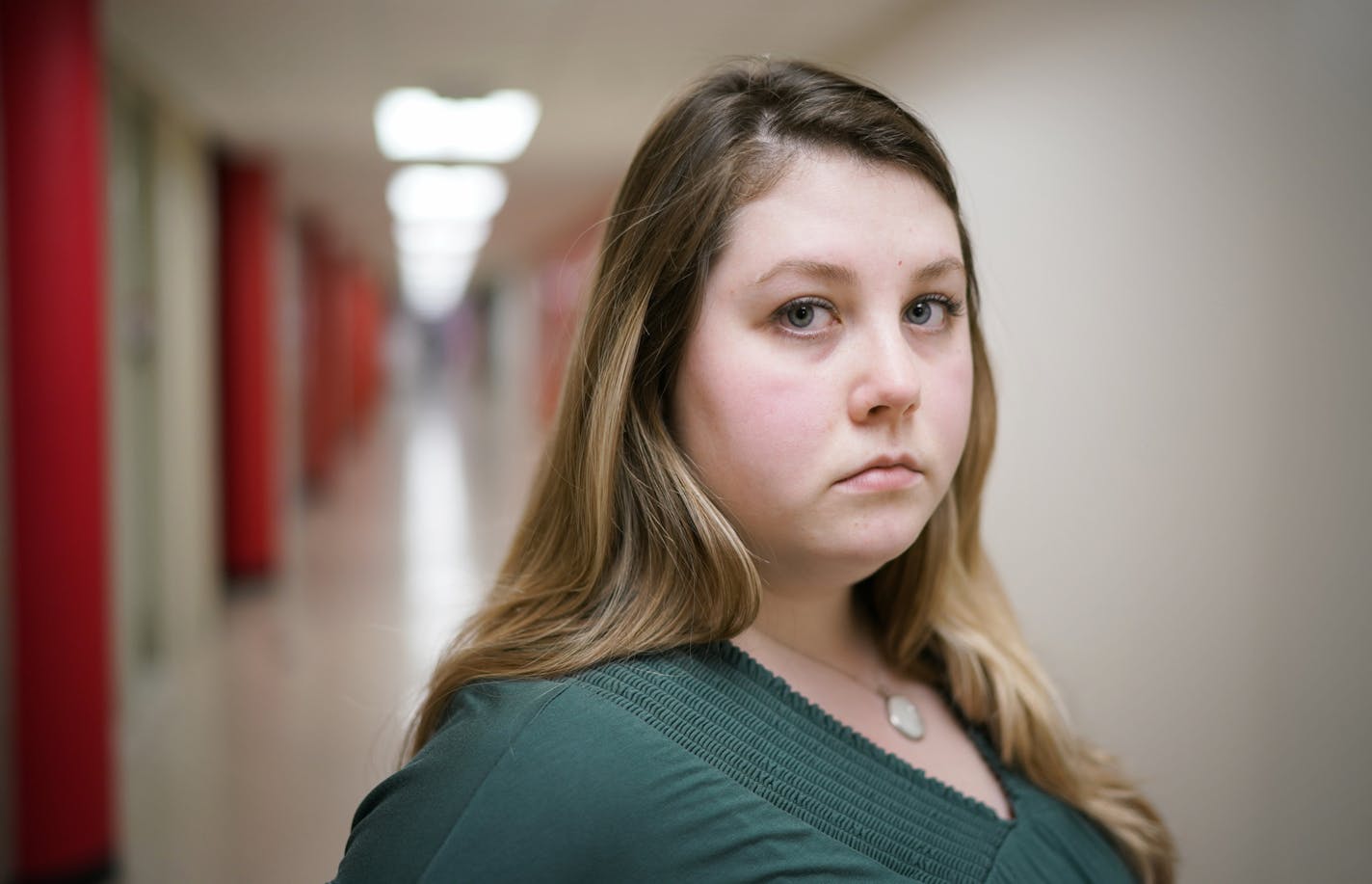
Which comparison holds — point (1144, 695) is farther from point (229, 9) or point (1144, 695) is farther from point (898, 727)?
point (229, 9)

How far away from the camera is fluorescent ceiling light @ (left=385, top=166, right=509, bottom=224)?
27.4ft

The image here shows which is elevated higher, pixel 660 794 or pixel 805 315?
pixel 805 315

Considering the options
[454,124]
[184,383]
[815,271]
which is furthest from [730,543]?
[184,383]

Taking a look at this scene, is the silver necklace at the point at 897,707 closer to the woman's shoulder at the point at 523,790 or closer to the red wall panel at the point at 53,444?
the woman's shoulder at the point at 523,790

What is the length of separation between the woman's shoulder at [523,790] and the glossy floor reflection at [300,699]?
0.99 feet

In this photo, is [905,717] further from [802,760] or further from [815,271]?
[815,271]

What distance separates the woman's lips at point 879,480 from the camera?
99 centimetres

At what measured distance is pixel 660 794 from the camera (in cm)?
89

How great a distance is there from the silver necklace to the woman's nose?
31 centimetres

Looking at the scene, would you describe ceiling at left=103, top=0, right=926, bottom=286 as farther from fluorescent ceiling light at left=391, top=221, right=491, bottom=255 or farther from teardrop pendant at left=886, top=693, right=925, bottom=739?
fluorescent ceiling light at left=391, top=221, right=491, bottom=255

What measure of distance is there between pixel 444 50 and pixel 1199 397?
12.0ft

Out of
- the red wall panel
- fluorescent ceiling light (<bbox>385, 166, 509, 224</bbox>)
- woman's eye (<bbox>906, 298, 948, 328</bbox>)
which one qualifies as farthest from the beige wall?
fluorescent ceiling light (<bbox>385, 166, 509, 224</bbox>)

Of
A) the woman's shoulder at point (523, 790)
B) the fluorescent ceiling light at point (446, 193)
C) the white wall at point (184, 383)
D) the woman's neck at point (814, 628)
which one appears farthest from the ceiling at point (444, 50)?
the woman's shoulder at point (523, 790)

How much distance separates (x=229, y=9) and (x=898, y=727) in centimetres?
424
